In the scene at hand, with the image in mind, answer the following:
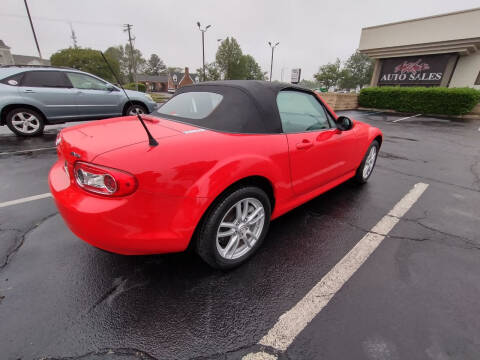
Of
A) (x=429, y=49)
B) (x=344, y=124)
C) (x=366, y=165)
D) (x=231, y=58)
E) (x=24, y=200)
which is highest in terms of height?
(x=231, y=58)

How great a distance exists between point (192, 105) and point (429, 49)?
2382 centimetres

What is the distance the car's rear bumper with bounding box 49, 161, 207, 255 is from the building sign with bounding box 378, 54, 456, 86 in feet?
81.1

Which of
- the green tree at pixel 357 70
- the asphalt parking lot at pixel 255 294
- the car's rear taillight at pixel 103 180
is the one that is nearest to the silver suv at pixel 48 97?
the asphalt parking lot at pixel 255 294

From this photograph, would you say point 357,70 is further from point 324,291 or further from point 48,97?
point 324,291

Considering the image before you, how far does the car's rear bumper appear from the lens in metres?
1.43

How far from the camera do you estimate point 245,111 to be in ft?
6.57

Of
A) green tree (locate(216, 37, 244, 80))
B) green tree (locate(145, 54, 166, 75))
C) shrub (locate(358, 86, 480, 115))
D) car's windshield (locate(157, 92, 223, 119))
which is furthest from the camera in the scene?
green tree (locate(145, 54, 166, 75))

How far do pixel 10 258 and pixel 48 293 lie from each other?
70cm

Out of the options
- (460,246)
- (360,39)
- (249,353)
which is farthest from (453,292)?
(360,39)

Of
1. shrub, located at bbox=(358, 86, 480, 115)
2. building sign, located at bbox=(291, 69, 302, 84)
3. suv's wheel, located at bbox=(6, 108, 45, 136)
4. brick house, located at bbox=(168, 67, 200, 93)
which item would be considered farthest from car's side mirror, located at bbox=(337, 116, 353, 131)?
brick house, located at bbox=(168, 67, 200, 93)

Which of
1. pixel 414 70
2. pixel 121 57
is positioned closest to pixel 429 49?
pixel 414 70

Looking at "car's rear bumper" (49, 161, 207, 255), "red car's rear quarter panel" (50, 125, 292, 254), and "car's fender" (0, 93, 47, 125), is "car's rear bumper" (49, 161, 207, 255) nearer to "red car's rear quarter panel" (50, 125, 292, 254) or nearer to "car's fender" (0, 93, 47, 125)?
"red car's rear quarter panel" (50, 125, 292, 254)

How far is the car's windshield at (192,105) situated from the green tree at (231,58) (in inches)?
2468

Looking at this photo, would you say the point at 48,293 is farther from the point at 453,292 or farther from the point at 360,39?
the point at 360,39
